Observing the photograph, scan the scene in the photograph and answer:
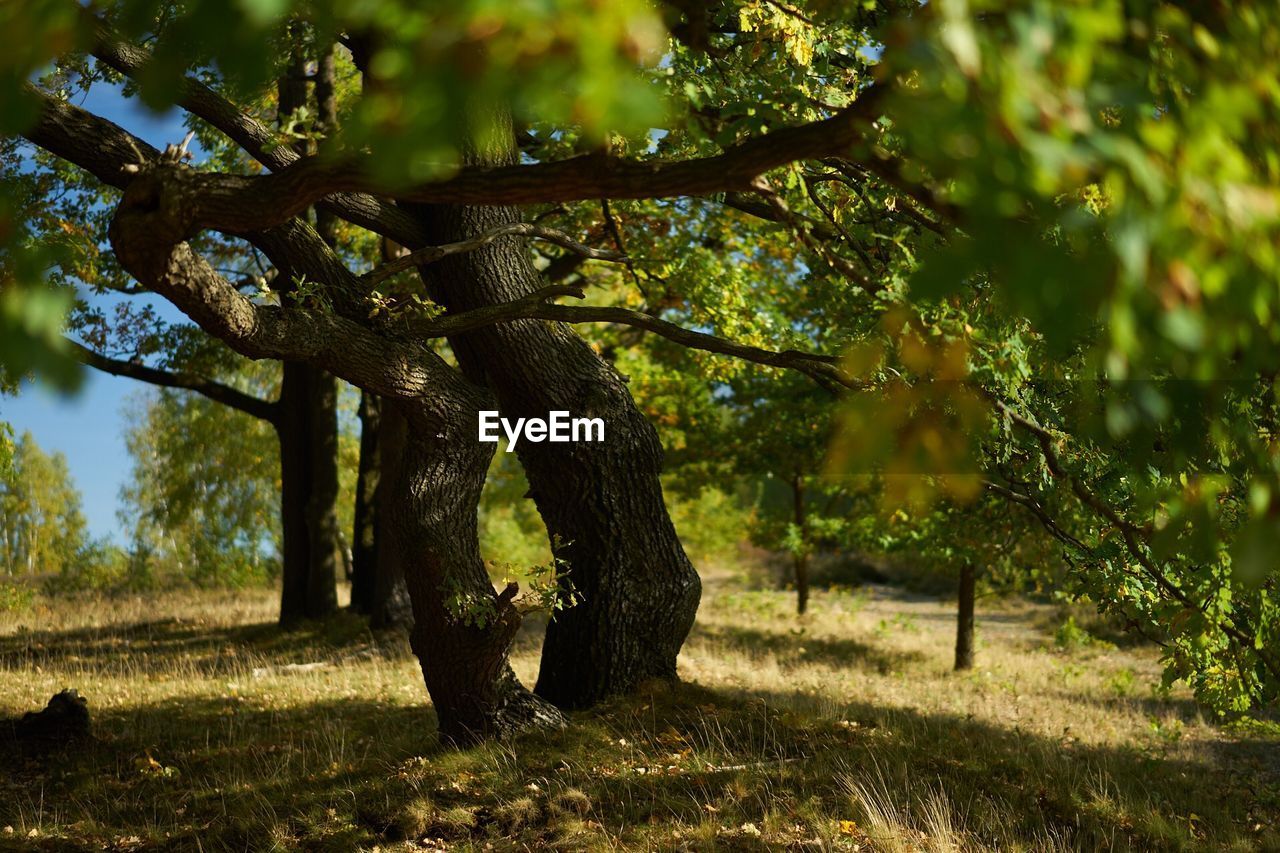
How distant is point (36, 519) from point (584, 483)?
109 ft

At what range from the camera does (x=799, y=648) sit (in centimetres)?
1490

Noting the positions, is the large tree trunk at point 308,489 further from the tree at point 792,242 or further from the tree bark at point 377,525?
the tree at point 792,242

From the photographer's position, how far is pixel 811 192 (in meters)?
5.92

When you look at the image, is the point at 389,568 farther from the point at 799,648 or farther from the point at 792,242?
the point at 792,242

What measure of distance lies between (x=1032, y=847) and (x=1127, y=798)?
1.59 meters

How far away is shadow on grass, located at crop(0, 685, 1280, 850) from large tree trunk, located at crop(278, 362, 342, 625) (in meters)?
6.26

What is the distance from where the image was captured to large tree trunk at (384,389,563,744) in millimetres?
6219

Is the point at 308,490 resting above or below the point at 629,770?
above

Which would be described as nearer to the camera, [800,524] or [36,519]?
[800,524]

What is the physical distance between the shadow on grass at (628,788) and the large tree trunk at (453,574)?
0.32 meters

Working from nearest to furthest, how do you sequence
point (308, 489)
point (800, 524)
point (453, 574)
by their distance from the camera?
point (453, 574) < point (308, 489) < point (800, 524)

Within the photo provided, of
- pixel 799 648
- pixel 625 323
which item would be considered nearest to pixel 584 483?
pixel 625 323

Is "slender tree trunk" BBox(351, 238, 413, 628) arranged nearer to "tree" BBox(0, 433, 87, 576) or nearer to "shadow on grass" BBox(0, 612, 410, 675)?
"shadow on grass" BBox(0, 612, 410, 675)

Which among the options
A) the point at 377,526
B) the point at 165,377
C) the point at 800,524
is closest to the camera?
the point at 165,377
